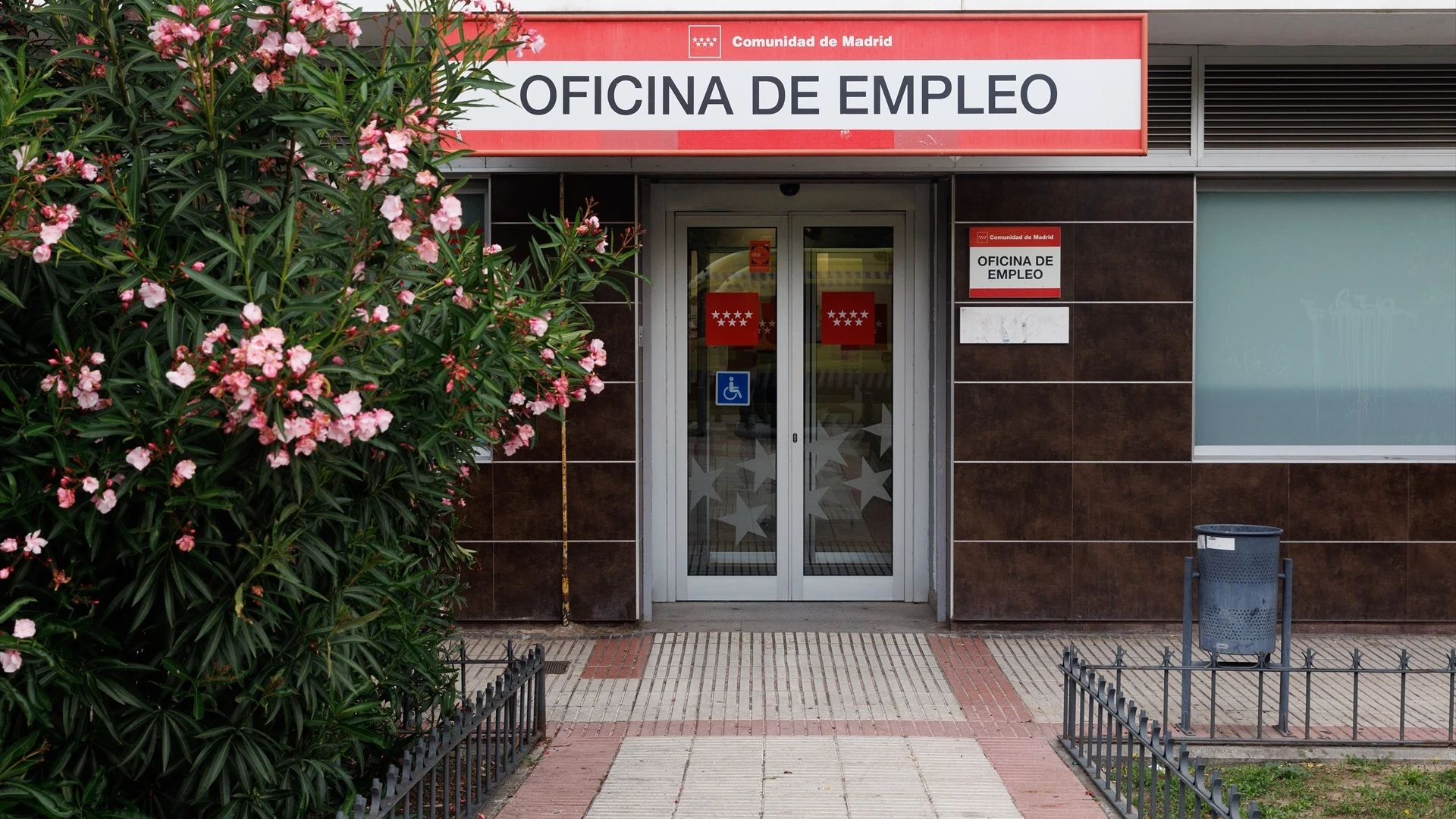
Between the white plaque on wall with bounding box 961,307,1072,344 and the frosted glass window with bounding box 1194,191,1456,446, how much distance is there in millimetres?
1120

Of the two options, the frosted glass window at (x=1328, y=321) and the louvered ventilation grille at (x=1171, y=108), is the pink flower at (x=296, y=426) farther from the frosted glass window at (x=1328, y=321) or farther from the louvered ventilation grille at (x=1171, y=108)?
the frosted glass window at (x=1328, y=321)

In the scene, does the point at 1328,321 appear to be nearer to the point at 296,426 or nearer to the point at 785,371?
the point at 785,371

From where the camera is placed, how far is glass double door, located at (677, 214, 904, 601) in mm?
9969

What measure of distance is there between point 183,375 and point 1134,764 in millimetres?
4624

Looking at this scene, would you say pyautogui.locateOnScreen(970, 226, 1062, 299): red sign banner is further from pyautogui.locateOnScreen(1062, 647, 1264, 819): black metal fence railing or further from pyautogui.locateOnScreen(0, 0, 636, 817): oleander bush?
pyautogui.locateOnScreen(0, 0, 636, 817): oleander bush

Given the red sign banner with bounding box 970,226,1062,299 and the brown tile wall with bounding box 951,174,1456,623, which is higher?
the red sign banner with bounding box 970,226,1062,299

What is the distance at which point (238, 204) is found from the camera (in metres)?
4.39

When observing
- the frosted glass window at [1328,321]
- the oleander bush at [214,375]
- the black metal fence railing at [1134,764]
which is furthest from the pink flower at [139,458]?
the frosted glass window at [1328,321]

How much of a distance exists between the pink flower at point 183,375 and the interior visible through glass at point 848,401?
684 cm

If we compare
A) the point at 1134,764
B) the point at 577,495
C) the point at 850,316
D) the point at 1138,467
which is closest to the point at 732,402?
the point at 850,316

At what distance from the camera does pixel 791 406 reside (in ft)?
32.9

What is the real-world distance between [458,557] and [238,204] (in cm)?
202

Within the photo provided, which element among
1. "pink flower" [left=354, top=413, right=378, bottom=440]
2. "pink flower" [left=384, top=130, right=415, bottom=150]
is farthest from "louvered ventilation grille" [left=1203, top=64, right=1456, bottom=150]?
"pink flower" [left=354, top=413, right=378, bottom=440]

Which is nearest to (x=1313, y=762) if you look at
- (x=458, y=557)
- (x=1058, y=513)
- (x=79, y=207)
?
(x=1058, y=513)
